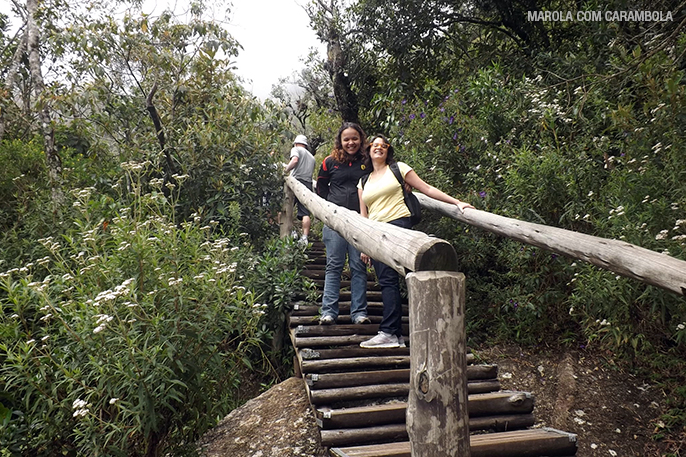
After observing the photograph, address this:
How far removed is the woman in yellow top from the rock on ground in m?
0.80

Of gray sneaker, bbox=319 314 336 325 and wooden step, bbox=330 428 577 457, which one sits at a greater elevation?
gray sneaker, bbox=319 314 336 325

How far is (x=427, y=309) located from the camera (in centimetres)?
209

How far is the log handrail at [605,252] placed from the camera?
6.81ft

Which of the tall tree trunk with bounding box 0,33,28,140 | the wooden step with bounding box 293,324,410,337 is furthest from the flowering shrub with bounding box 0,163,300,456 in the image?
the tall tree trunk with bounding box 0,33,28,140

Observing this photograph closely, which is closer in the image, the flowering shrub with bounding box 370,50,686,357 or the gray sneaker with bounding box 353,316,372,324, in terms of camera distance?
the flowering shrub with bounding box 370,50,686,357

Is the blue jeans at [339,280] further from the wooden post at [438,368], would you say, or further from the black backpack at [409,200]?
the wooden post at [438,368]

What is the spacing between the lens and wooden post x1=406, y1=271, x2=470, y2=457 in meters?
1.99

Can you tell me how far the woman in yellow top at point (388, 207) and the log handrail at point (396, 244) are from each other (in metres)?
0.48

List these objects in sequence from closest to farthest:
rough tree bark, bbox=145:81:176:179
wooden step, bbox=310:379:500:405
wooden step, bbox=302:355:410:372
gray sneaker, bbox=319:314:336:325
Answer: wooden step, bbox=310:379:500:405
wooden step, bbox=302:355:410:372
gray sneaker, bbox=319:314:336:325
rough tree bark, bbox=145:81:176:179

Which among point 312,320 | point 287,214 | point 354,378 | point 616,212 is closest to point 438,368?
point 354,378

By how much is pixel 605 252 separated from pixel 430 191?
169 centimetres

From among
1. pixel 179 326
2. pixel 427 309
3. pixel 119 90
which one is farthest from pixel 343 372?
pixel 119 90

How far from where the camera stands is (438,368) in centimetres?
202

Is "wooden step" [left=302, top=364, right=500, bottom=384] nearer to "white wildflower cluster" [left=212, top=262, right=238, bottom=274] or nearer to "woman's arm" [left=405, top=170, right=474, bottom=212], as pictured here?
"white wildflower cluster" [left=212, top=262, right=238, bottom=274]
